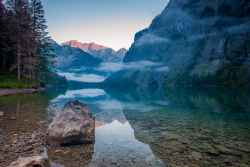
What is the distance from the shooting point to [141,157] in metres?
7.42

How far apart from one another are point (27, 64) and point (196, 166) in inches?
2181

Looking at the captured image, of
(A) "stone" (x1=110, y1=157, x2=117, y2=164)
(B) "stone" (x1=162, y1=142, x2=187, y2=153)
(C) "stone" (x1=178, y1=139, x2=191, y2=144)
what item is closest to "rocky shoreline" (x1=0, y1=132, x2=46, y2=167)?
(A) "stone" (x1=110, y1=157, x2=117, y2=164)

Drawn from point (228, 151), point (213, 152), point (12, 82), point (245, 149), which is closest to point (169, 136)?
point (213, 152)

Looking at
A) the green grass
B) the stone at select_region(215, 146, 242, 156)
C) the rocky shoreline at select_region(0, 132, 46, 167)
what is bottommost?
the stone at select_region(215, 146, 242, 156)

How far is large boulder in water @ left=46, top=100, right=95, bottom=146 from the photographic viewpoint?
826 centimetres

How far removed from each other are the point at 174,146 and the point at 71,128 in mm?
6721

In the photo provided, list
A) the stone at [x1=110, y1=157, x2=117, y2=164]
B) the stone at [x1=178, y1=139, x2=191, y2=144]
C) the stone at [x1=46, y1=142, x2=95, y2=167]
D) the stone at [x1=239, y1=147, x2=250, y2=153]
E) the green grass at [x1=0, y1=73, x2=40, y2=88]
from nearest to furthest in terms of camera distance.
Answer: the stone at [x1=46, y1=142, x2=95, y2=167], the stone at [x1=110, y1=157, x2=117, y2=164], the stone at [x1=239, y1=147, x2=250, y2=153], the stone at [x1=178, y1=139, x2=191, y2=144], the green grass at [x1=0, y1=73, x2=40, y2=88]

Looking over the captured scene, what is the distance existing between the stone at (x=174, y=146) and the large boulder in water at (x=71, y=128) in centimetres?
500

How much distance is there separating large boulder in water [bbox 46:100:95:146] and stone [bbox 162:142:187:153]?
500 cm

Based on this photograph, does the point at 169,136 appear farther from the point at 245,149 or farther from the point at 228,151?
the point at 245,149

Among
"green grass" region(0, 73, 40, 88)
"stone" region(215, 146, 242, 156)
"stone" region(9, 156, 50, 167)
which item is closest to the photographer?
"stone" region(9, 156, 50, 167)

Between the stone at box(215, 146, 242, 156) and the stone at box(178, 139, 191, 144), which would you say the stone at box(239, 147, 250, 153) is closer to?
the stone at box(215, 146, 242, 156)

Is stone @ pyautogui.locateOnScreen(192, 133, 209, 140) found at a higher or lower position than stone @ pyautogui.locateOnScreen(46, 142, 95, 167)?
lower

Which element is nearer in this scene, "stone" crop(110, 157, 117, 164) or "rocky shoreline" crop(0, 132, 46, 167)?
"rocky shoreline" crop(0, 132, 46, 167)
